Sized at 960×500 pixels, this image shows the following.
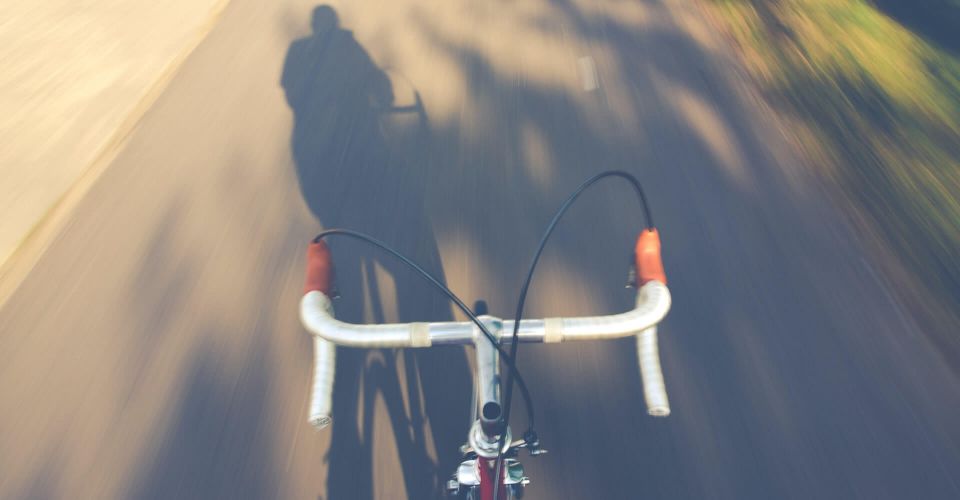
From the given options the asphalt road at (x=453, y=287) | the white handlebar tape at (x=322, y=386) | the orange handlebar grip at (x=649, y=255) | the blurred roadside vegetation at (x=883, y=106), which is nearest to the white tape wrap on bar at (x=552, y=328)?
the orange handlebar grip at (x=649, y=255)

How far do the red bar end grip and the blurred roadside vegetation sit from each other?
10.3ft

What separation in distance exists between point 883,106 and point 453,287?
10.7 ft

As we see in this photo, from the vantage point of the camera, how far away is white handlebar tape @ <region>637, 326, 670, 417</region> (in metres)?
1.21

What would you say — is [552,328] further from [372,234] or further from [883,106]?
[883,106]

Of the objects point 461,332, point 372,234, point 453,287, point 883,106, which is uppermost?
point 461,332

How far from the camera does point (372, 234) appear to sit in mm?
3133

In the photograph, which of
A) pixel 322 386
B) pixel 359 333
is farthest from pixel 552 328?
pixel 322 386

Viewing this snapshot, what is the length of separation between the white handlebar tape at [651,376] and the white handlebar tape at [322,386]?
30.2 inches

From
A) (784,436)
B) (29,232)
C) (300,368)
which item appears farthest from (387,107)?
(784,436)

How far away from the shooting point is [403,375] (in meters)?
2.56

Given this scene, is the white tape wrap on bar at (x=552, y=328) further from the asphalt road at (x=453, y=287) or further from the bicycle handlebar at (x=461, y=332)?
the asphalt road at (x=453, y=287)

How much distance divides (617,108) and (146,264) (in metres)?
3.38

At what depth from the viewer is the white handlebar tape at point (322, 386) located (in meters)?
1.17

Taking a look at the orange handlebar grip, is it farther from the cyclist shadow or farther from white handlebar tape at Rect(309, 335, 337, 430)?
→ the cyclist shadow
